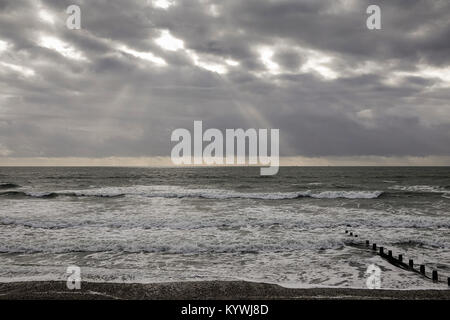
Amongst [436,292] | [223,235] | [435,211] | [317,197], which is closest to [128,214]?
[223,235]

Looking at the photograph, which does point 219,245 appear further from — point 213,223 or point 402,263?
point 402,263

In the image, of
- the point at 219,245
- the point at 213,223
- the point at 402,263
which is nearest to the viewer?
the point at 402,263

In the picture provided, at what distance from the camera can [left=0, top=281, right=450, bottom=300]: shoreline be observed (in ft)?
25.1

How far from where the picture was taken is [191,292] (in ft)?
26.5

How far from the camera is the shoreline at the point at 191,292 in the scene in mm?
7660

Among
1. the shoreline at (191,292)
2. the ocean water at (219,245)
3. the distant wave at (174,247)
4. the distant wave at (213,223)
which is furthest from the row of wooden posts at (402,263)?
the distant wave at (213,223)

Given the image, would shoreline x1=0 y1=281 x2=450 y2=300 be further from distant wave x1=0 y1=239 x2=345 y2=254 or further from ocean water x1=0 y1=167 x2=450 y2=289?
distant wave x1=0 y1=239 x2=345 y2=254

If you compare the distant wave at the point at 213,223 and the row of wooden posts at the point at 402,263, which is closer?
the row of wooden posts at the point at 402,263

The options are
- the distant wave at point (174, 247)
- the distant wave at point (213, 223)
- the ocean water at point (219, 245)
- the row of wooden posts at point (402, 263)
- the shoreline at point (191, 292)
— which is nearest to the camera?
the shoreline at point (191, 292)

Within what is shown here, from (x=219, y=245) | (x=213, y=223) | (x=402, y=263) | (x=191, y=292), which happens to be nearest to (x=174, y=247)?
(x=219, y=245)

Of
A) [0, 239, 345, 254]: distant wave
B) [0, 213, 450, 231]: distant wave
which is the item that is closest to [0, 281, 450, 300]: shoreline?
[0, 239, 345, 254]: distant wave

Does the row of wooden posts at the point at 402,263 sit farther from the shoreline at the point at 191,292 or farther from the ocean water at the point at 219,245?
the shoreline at the point at 191,292

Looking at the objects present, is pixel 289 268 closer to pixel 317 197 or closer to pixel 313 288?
pixel 313 288
